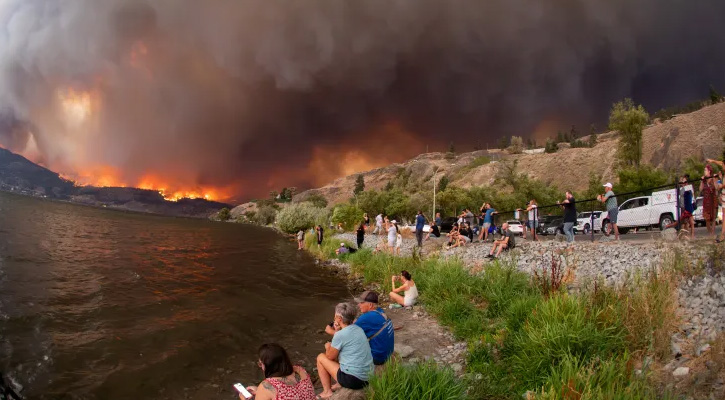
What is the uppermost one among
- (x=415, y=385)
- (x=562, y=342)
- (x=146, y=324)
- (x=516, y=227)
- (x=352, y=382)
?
(x=516, y=227)

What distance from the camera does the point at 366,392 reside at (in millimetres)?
5234

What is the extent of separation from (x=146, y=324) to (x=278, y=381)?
9076 millimetres

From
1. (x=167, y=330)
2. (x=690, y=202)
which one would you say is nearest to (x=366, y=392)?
(x=167, y=330)

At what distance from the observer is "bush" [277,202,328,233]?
201ft

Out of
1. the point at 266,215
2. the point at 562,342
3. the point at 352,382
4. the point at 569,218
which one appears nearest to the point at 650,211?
the point at 569,218

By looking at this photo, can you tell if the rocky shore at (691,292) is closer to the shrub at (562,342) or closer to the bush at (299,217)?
the shrub at (562,342)

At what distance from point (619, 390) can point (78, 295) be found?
18227 millimetres

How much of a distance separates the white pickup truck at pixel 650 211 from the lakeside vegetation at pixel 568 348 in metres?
14.7

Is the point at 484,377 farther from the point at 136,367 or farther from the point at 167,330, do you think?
the point at 167,330

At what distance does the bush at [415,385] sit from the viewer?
15.6ft

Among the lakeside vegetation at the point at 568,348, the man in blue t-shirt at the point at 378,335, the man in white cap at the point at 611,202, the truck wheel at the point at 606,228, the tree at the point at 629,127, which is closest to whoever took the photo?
the lakeside vegetation at the point at 568,348

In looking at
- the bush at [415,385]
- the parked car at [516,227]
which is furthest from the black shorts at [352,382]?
the parked car at [516,227]

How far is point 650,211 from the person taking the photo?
2036 centimetres

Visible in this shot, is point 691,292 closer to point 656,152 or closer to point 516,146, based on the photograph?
point 656,152
